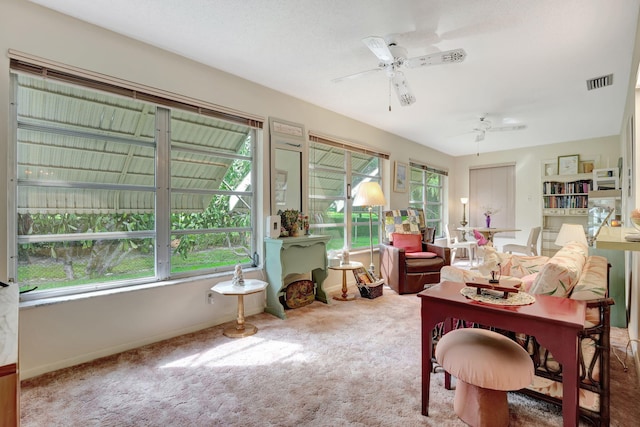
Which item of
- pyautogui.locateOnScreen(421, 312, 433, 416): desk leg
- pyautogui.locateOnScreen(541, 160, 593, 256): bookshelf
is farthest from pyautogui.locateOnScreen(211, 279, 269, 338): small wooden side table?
pyautogui.locateOnScreen(541, 160, 593, 256): bookshelf

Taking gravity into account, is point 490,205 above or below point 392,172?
below

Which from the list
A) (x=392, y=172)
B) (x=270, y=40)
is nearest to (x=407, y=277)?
(x=392, y=172)

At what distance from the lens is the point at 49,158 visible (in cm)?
221

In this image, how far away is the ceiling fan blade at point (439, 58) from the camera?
2.16 m

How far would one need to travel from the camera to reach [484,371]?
1400 millimetres

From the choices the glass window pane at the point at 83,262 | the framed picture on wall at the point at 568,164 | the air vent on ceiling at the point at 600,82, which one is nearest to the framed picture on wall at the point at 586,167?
the framed picture on wall at the point at 568,164

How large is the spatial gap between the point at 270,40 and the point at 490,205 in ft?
20.7

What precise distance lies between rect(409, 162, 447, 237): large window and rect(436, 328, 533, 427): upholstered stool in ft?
15.0

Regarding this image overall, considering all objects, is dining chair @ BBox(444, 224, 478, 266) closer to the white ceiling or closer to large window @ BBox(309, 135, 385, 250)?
large window @ BBox(309, 135, 385, 250)

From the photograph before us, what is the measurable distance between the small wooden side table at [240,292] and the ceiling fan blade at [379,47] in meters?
2.11

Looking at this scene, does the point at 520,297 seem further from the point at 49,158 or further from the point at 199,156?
the point at 49,158

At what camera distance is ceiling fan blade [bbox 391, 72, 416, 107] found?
2582 mm

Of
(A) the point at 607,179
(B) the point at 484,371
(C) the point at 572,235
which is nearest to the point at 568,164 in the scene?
A: (A) the point at 607,179

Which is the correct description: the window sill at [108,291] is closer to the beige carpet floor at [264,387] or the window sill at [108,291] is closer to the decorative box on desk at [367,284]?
the beige carpet floor at [264,387]
